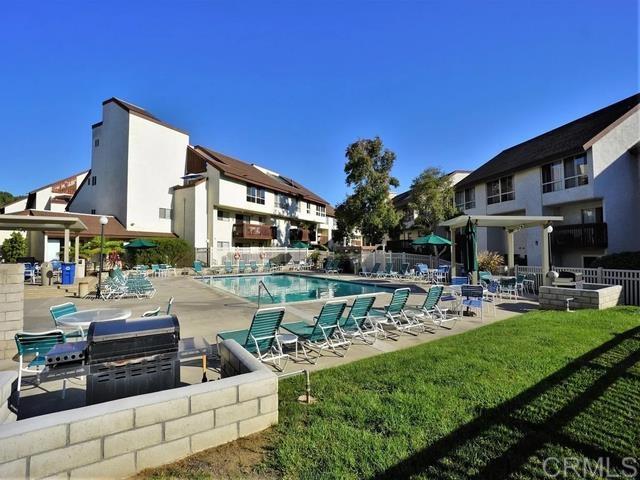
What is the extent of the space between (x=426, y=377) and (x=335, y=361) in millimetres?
1656

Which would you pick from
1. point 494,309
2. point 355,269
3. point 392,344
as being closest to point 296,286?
point 355,269

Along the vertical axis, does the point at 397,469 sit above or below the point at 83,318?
below

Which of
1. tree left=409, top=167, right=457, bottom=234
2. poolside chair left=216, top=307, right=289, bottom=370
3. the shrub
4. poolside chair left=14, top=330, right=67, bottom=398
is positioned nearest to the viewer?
poolside chair left=14, top=330, right=67, bottom=398

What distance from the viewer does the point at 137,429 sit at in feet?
8.68

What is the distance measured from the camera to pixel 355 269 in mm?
24531

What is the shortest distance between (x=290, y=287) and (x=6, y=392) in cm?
1654

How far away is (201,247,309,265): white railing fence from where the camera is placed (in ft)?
93.8

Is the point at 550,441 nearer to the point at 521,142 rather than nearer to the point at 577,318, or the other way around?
the point at 577,318

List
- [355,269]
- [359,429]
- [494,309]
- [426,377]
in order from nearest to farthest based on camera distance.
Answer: [359,429]
[426,377]
[494,309]
[355,269]

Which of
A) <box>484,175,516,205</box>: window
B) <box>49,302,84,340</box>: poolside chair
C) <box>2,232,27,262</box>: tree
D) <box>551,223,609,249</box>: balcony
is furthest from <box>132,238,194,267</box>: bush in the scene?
<box>551,223,609,249</box>: balcony

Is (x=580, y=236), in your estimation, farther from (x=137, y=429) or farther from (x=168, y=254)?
(x=168, y=254)

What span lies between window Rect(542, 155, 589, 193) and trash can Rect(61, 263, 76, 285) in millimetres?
28552

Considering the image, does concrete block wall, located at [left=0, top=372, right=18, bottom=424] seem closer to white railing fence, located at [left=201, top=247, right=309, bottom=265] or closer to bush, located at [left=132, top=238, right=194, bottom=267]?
bush, located at [left=132, top=238, right=194, bottom=267]

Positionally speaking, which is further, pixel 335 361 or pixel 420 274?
pixel 420 274
